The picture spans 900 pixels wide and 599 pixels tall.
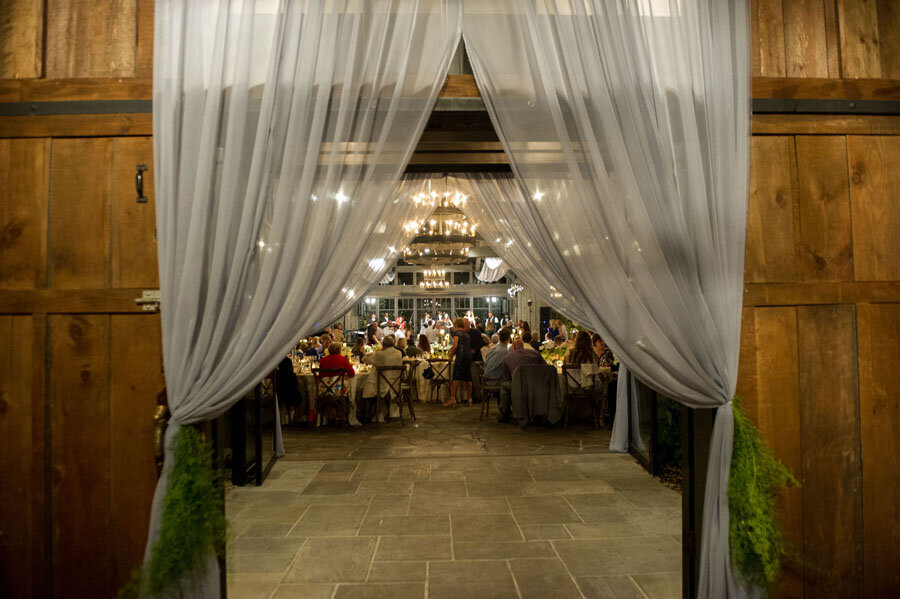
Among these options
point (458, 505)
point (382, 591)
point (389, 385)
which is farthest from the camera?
point (389, 385)

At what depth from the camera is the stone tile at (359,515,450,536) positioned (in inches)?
134

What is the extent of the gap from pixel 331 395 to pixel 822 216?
17.4ft

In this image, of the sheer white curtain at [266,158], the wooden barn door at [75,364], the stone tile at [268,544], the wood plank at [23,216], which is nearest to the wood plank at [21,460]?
the wooden barn door at [75,364]

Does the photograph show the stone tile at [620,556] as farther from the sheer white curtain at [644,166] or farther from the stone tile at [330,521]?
the stone tile at [330,521]

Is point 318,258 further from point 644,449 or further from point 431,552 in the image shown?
point 644,449

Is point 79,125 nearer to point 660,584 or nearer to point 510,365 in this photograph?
point 660,584

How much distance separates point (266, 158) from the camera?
6.97 ft

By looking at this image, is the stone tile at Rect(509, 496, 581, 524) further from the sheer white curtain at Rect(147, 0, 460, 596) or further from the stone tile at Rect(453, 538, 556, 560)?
the sheer white curtain at Rect(147, 0, 460, 596)

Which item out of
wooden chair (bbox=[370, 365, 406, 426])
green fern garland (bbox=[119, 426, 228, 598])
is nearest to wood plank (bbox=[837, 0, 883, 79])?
green fern garland (bbox=[119, 426, 228, 598])

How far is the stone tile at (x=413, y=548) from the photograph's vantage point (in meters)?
3.07

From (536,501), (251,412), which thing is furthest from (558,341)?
(251,412)

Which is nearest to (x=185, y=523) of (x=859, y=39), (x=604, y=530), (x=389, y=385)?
(x=604, y=530)

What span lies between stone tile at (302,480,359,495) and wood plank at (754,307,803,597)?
3088mm

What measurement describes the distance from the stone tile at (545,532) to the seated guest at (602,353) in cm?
279
